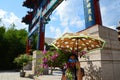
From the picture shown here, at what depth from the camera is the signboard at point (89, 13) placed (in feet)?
20.6

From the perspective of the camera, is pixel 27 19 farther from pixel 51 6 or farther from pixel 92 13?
pixel 92 13

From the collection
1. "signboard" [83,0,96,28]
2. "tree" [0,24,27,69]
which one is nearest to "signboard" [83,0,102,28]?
"signboard" [83,0,96,28]

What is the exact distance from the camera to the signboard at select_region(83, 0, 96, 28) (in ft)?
20.6

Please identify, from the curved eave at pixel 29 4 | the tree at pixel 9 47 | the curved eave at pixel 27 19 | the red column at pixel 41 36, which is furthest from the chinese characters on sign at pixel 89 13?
the tree at pixel 9 47

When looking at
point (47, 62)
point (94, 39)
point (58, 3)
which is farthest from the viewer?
point (58, 3)

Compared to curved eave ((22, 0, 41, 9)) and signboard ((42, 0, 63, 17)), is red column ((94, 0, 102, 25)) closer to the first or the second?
signboard ((42, 0, 63, 17))

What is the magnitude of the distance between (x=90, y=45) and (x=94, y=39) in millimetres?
439

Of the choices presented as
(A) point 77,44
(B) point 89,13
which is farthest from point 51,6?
(A) point 77,44

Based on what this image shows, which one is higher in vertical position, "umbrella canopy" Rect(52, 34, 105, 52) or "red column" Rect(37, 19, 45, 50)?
"red column" Rect(37, 19, 45, 50)

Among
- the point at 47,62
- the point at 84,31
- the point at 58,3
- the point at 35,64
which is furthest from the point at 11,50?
the point at 84,31

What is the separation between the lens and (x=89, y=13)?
6.46 meters

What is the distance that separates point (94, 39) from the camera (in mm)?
4492

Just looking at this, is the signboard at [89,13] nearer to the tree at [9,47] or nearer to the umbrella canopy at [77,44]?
the umbrella canopy at [77,44]

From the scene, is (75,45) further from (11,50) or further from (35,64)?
(11,50)
